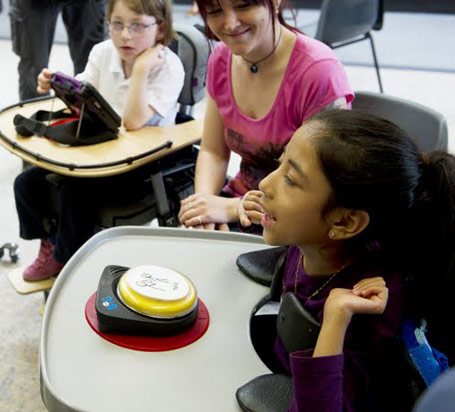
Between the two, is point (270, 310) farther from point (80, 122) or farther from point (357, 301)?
point (80, 122)

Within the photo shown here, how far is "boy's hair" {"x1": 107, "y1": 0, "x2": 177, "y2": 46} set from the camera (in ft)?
5.45

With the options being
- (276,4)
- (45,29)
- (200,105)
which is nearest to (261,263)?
(276,4)

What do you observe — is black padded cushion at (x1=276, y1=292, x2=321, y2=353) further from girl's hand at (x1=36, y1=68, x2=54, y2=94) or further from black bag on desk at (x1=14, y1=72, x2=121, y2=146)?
girl's hand at (x1=36, y1=68, x2=54, y2=94)

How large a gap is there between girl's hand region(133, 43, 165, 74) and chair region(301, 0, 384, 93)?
1121 mm

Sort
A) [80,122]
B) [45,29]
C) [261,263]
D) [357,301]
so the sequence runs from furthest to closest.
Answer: [45,29] → [80,122] → [261,263] → [357,301]

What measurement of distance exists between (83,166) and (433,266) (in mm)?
865

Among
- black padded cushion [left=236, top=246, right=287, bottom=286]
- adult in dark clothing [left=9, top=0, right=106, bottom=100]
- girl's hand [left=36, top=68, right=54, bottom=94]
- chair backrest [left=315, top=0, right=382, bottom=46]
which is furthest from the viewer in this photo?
chair backrest [left=315, top=0, right=382, bottom=46]

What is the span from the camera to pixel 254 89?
135cm

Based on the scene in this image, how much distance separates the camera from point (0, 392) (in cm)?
158

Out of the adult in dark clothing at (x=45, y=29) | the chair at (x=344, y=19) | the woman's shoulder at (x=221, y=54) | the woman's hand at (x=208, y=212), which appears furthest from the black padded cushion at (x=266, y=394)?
the chair at (x=344, y=19)

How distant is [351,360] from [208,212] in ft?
2.02

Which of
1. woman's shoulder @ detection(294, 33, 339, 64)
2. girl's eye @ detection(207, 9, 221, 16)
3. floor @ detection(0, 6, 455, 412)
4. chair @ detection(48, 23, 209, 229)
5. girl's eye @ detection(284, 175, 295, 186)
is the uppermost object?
girl's eye @ detection(207, 9, 221, 16)

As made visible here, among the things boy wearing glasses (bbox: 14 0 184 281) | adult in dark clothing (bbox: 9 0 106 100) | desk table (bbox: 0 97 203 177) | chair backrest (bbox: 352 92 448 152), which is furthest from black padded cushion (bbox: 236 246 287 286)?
adult in dark clothing (bbox: 9 0 106 100)

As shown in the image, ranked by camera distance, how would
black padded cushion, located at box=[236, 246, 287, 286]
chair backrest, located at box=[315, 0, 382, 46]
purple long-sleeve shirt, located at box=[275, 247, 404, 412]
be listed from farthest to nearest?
chair backrest, located at box=[315, 0, 382, 46] → black padded cushion, located at box=[236, 246, 287, 286] → purple long-sleeve shirt, located at box=[275, 247, 404, 412]
